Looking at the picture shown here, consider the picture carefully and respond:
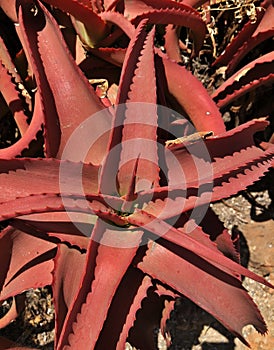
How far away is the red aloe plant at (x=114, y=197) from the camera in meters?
0.77

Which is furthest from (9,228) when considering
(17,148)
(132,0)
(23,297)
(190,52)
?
(190,52)

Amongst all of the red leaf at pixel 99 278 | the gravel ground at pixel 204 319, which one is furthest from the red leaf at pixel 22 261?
the gravel ground at pixel 204 319

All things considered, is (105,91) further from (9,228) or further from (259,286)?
(259,286)

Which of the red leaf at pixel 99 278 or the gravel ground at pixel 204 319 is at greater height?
the red leaf at pixel 99 278

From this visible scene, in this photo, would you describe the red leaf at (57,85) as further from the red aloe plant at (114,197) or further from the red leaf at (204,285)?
the red leaf at (204,285)

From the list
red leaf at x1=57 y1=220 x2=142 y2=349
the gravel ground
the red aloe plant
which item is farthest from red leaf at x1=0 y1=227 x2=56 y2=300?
the gravel ground

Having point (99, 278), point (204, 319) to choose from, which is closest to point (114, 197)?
point (99, 278)

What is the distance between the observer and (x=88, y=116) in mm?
839

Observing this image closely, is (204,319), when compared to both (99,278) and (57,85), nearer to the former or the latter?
(99,278)

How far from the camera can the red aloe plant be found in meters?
0.77

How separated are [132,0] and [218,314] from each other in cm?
55

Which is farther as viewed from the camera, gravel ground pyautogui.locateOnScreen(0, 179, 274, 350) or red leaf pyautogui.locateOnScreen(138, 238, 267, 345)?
gravel ground pyautogui.locateOnScreen(0, 179, 274, 350)

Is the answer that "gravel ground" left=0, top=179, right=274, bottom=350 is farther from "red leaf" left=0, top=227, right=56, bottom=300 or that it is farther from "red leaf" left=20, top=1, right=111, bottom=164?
"red leaf" left=20, top=1, right=111, bottom=164

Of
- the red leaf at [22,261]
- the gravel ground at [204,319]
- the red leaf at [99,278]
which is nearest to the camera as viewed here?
the red leaf at [99,278]
